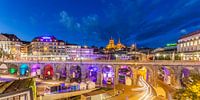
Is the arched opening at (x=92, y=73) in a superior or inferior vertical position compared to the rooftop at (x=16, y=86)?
inferior

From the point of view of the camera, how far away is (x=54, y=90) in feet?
197

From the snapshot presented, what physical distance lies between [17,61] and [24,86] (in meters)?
89.4

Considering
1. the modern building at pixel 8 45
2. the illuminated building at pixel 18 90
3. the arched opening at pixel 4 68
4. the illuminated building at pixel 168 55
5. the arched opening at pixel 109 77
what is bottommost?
the arched opening at pixel 109 77

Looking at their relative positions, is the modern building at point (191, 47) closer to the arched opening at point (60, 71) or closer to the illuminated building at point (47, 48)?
the arched opening at point (60, 71)

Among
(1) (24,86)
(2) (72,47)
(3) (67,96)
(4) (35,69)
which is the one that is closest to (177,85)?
(3) (67,96)

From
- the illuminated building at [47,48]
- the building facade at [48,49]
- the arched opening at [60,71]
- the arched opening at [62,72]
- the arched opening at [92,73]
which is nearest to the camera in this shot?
the arched opening at [92,73]

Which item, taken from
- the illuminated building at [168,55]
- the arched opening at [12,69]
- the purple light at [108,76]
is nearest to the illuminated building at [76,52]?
the arched opening at [12,69]

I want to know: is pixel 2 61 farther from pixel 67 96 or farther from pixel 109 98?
pixel 109 98

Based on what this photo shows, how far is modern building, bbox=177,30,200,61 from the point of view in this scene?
86.0 m

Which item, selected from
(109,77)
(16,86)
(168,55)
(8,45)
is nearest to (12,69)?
(8,45)

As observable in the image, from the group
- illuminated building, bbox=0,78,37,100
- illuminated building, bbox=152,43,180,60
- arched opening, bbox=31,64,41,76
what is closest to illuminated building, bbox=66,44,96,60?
arched opening, bbox=31,64,41,76

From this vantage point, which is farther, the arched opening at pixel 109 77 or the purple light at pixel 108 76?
the purple light at pixel 108 76

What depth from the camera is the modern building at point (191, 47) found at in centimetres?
8596

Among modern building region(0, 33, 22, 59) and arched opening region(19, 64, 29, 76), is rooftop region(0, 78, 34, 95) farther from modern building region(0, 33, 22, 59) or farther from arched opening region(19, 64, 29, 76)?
modern building region(0, 33, 22, 59)
